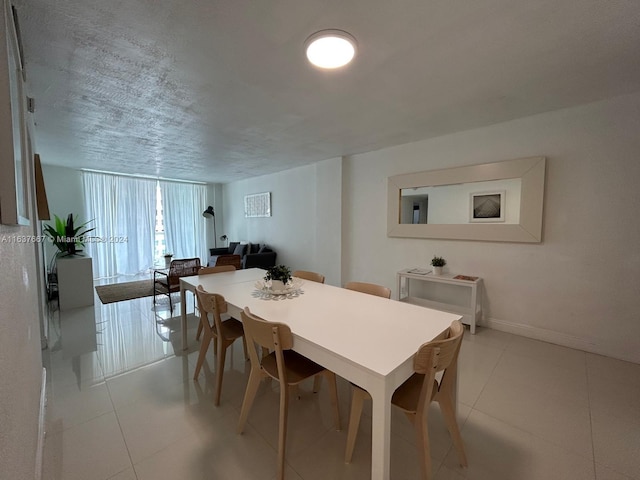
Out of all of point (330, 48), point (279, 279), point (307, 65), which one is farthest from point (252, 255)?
point (330, 48)

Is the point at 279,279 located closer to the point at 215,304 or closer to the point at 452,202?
the point at 215,304

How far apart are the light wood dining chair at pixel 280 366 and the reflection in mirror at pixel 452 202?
105 inches

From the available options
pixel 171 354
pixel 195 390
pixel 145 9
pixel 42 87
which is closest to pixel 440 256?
pixel 195 390

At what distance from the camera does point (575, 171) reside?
258cm

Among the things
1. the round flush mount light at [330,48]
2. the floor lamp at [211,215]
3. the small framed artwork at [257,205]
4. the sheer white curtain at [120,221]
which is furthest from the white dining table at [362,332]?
the floor lamp at [211,215]

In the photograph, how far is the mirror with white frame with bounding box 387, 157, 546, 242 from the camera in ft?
9.17

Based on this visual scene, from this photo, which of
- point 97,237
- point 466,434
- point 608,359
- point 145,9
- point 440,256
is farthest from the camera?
point 97,237

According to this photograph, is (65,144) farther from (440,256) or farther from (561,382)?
(561,382)

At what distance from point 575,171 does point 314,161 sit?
141 inches

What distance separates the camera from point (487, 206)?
310 cm

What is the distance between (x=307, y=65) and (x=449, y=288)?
3080 millimetres

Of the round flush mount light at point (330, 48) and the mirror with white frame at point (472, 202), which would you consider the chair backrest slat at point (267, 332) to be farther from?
the mirror with white frame at point (472, 202)

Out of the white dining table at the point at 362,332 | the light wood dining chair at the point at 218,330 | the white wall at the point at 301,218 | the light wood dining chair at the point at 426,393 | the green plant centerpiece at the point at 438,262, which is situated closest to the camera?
the white dining table at the point at 362,332

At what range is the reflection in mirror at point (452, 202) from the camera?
9.64 ft
